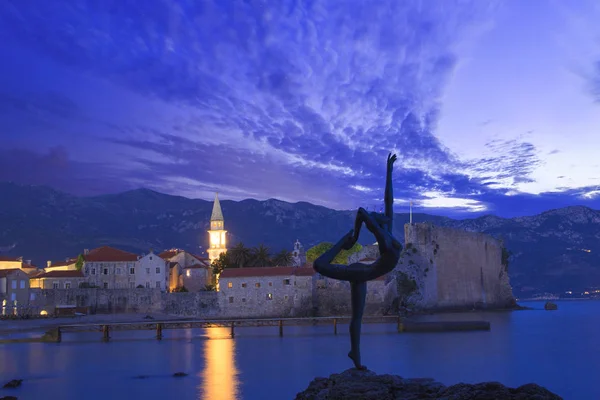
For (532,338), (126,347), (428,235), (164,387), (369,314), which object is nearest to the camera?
(164,387)

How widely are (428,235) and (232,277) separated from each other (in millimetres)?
21726

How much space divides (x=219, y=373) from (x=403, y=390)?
1594 centimetres

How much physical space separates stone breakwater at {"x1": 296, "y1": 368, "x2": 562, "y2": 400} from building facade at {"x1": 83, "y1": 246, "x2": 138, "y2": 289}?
55.6 meters

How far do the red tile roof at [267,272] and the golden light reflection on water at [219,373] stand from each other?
1467 cm

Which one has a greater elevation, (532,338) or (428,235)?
(428,235)

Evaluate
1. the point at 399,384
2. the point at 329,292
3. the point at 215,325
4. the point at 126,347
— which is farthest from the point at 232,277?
the point at 399,384

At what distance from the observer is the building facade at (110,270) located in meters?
65.1

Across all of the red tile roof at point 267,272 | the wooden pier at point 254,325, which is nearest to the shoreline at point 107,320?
the wooden pier at point 254,325

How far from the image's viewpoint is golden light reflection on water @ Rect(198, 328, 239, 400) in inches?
865

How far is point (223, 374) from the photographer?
2689 centimetres

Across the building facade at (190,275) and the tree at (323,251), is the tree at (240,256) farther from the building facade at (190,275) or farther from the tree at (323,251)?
the tree at (323,251)

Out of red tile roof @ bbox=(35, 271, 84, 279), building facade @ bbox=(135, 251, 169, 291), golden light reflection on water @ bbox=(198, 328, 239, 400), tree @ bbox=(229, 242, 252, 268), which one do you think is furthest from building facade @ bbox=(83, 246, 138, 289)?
golden light reflection on water @ bbox=(198, 328, 239, 400)

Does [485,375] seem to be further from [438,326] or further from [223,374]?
[438,326]

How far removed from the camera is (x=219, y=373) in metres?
27.2
